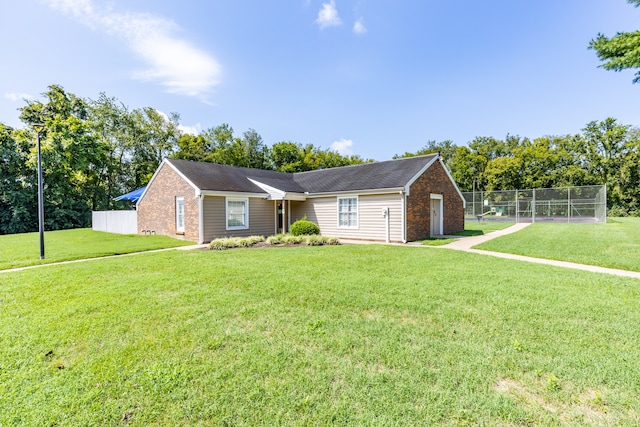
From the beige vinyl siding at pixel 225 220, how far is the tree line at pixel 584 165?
37.7 metres

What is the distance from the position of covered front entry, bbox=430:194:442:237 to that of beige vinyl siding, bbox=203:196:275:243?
8.75 meters

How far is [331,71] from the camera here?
16.9 metres

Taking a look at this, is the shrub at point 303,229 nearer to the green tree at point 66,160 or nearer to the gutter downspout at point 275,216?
the gutter downspout at point 275,216

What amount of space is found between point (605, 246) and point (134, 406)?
14.7 metres

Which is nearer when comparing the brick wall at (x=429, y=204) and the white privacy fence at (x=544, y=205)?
the brick wall at (x=429, y=204)

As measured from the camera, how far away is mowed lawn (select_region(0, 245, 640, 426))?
2422mm

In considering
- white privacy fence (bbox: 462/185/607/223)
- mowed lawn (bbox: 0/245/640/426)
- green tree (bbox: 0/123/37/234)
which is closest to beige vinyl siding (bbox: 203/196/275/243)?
mowed lawn (bbox: 0/245/640/426)

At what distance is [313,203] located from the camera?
663 inches

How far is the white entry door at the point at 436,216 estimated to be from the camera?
1581 centimetres

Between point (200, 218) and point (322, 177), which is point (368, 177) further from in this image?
point (200, 218)

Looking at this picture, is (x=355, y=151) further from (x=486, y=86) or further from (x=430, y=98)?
(x=486, y=86)

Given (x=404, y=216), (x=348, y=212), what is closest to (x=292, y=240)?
(x=348, y=212)

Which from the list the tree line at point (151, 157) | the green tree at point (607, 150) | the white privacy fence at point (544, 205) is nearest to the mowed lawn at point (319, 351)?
the tree line at point (151, 157)

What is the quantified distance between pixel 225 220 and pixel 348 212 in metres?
6.24
